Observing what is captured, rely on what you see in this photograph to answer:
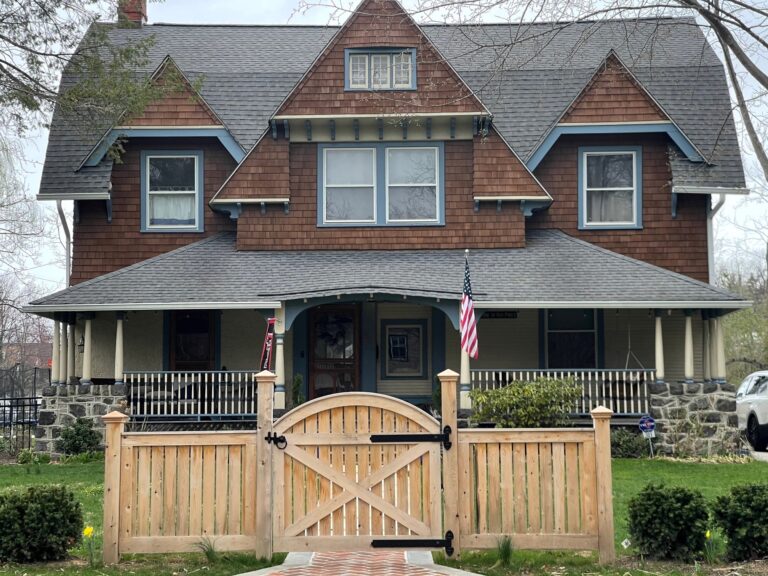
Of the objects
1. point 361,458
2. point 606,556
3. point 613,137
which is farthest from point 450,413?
point 613,137

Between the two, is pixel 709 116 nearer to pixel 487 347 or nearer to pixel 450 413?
pixel 487 347

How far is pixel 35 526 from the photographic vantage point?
28.9ft

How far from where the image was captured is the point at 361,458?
8.87 metres

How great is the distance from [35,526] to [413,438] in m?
3.40

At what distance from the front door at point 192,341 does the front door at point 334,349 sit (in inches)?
80.6

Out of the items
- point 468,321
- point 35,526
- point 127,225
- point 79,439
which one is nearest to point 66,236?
point 127,225

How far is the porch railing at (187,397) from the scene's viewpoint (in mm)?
18062

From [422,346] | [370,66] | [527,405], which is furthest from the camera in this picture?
[422,346]

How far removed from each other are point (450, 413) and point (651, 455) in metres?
9.49

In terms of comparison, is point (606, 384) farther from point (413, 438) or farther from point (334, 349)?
point (413, 438)

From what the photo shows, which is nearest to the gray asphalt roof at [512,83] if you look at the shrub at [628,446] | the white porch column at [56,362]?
the white porch column at [56,362]

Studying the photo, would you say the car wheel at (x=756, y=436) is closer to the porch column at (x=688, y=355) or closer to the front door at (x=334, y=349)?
the porch column at (x=688, y=355)

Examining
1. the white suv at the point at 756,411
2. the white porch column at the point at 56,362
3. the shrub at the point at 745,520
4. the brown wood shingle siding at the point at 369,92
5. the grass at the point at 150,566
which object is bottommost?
the grass at the point at 150,566

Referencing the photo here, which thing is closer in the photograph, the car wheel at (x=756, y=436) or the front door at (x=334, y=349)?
the car wheel at (x=756, y=436)
